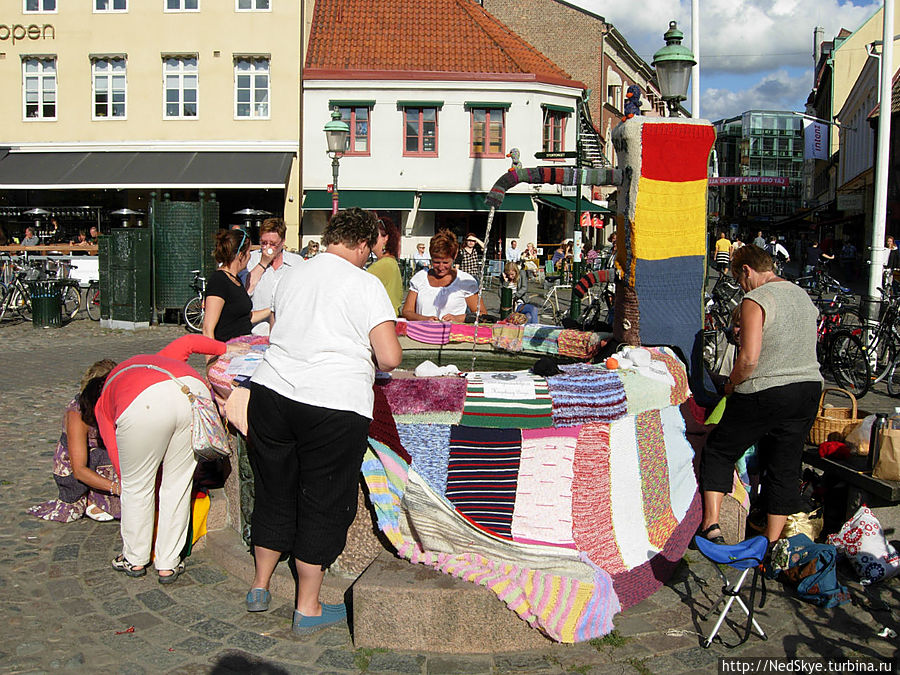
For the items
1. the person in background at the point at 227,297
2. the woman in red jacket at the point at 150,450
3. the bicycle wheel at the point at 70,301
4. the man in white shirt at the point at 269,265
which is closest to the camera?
the woman in red jacket at the point at 150,450

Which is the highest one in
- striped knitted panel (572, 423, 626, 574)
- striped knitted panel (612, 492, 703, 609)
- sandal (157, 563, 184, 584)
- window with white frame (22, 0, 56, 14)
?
window with white frame (22, 0, 56, 14)

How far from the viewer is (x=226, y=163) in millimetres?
29594

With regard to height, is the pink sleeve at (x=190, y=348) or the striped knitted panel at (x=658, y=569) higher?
the pink sleeve at (x=190, y=348)

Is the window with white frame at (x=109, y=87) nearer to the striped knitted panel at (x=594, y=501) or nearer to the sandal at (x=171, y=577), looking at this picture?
the sandal at (x=171, y=577)

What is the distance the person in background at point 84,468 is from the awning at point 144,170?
2347 centimetres

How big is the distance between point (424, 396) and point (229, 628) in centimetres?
148

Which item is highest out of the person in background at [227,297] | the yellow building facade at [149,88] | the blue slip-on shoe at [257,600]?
the yellow building facade at [149,88]

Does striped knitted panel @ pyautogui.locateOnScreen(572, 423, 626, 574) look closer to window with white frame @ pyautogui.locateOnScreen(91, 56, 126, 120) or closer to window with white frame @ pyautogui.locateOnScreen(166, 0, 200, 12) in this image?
window with white frame @ pyautogui.locateOnScreen(166, 0, 200, 12)

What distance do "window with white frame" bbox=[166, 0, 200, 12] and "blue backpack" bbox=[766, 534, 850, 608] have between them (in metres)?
30.0

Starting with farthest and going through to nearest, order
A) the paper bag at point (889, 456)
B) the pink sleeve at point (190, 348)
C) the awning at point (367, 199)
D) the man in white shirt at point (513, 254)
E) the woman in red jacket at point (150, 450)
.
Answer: the awning at point (367, 199), the man in white shirt at point (513, 254), the pink sleeve at point (190, 348), the paper bag at point (889, 456), the woman in red jacket at point (150, 450)

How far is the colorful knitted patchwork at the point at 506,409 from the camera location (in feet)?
14.5

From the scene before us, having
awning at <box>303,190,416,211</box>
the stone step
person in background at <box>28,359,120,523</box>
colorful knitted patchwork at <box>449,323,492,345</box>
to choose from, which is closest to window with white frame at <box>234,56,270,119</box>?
awning at <box>303,190,416,211</box>

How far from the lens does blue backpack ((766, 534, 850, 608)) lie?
454 centimetres

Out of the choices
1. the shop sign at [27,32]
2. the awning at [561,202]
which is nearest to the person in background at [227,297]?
the awning at [561,202]
